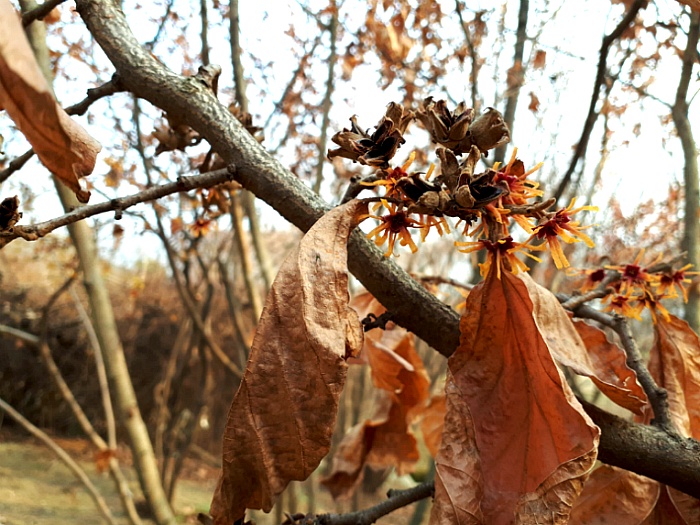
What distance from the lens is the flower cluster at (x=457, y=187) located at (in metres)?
0.51

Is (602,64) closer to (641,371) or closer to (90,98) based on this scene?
(641,371)

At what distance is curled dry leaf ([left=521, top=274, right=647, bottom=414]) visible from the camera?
600 mm

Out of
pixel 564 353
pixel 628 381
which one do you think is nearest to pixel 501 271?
pixel 564 353

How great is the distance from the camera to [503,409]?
0.61 meters

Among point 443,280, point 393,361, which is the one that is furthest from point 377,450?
point 443,280

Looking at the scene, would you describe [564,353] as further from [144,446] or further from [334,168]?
[334,168]

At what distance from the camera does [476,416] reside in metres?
0.61

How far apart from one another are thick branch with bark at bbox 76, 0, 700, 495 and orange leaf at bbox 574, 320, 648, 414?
0.13 ft

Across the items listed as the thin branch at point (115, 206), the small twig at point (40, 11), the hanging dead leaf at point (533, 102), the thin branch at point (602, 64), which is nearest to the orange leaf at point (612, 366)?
the thin branch at point (602, 64)

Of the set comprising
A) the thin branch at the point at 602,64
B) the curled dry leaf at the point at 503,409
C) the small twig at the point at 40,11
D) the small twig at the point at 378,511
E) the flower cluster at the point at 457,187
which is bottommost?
the small twig at the point at 378,511

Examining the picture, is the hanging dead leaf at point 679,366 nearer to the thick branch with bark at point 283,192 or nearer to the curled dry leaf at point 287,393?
the thick branch with bark at point 283,192

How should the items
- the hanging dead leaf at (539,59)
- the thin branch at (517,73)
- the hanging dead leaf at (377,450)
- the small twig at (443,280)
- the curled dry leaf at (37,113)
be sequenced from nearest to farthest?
the curled dry leaf at (37,113)
the small twig at (443,280)
the hanging dead leaf at (377,450)
the thin branch at (517,73)
the hanging dead leaf at (539,59)

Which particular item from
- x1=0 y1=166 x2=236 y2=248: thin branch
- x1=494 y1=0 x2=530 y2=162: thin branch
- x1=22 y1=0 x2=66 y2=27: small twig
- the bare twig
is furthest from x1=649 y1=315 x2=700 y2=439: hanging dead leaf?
x1=494 y1=0 x2=530 y2=162: thin branch

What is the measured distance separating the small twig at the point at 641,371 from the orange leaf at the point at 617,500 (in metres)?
0.09
